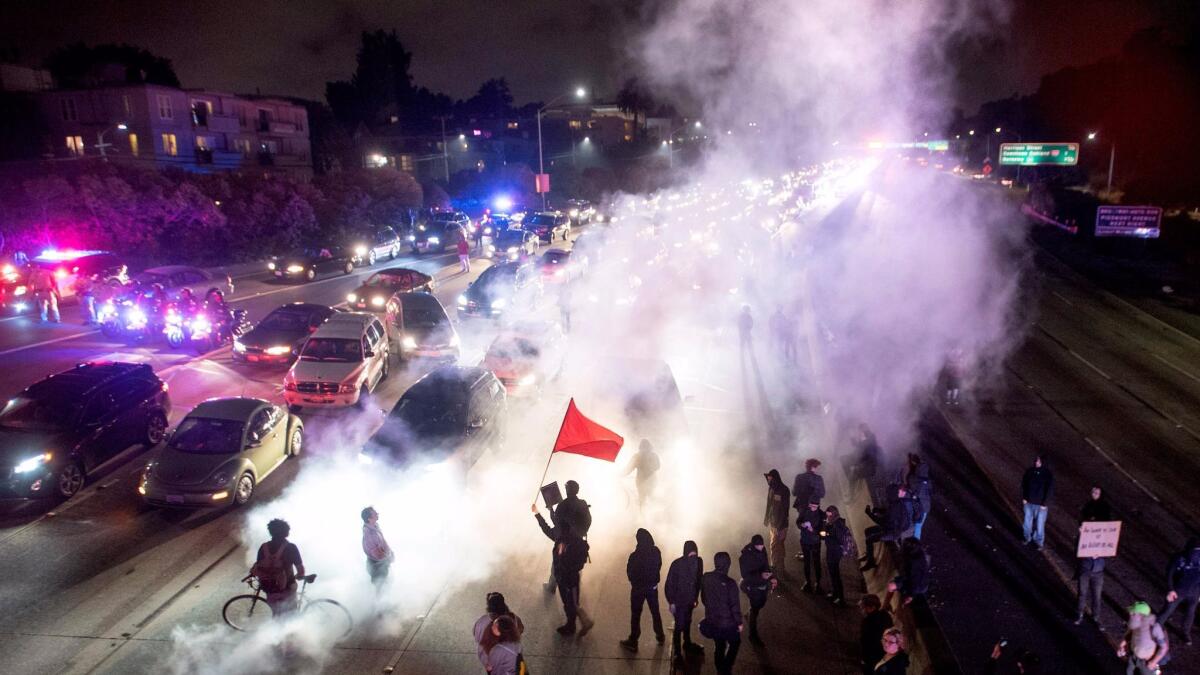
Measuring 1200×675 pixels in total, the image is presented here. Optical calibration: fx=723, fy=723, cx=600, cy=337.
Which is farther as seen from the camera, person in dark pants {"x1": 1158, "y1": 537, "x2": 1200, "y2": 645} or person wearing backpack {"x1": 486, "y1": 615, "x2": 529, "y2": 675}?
person in dark pants {"x1": 1158, "y1": 537, "x2": 1200, "y2": 645}

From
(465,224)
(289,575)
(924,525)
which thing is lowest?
(924,525)

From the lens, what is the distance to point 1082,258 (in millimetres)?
37438

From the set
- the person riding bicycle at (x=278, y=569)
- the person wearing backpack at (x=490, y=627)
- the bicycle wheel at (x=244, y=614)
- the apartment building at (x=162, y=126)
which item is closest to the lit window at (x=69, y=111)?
the apartment building at (x=162, y=126)

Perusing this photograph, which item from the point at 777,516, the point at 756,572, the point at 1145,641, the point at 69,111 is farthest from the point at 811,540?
the point at 69,111

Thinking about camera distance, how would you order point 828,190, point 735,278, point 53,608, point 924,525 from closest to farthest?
point 53,608 → point 924,525 → point 735,278 → point 828,190

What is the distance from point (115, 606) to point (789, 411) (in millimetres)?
11334

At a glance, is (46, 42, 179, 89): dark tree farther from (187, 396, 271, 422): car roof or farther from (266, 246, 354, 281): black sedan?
(187, 396, 271, 422): car roof

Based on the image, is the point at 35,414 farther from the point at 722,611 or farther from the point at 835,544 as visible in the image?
the point at 835,544

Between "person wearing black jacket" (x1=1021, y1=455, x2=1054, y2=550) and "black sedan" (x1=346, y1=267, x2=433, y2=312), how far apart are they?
17.1 meters

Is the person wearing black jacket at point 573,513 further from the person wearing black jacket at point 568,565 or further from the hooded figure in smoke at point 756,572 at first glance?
the hooded figure in smoke at point 756,572

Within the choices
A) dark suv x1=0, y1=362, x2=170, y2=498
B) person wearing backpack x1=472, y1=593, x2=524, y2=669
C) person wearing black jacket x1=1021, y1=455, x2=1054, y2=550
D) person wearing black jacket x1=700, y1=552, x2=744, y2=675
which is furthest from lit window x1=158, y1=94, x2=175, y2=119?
person wearing black jacket x1=1021, y1=455, x2=1054, y2=550

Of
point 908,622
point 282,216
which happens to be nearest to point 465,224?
point 282,216

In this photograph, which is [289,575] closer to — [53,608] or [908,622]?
[53,608]

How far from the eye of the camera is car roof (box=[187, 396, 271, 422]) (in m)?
10.8
